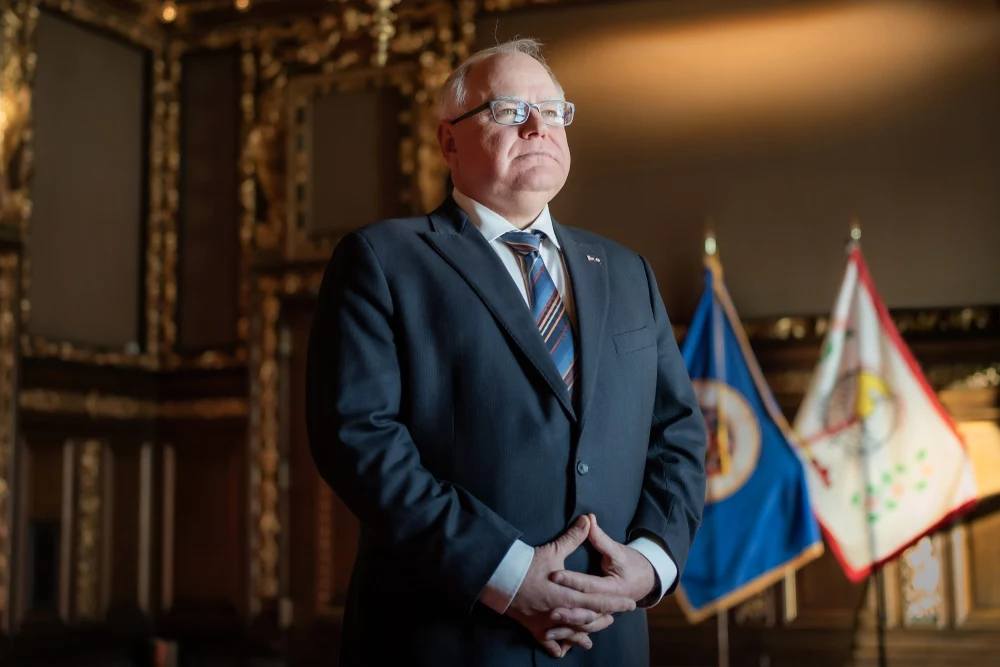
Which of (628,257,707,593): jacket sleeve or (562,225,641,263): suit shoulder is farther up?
(562,225,641,263): suit shoulder

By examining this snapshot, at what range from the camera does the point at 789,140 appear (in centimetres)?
418

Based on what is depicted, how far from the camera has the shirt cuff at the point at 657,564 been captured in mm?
1382

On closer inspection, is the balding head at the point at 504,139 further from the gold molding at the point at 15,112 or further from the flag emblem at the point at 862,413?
the gold molding at the point at 15,112

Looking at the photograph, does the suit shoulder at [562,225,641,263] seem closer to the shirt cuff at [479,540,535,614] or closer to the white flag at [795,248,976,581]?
the shirt cuff at [479,540,535,614]

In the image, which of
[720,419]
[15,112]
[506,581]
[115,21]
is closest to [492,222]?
[506,581]

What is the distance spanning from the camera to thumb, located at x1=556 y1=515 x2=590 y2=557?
4.28 ft

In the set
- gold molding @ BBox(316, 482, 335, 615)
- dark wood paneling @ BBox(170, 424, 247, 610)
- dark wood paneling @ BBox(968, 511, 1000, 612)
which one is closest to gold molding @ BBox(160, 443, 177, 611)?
dark wood paneling @ BBox(170, 424, 247, 610)

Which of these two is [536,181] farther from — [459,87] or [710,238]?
[710,238]

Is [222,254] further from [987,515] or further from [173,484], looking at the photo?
[987,515]

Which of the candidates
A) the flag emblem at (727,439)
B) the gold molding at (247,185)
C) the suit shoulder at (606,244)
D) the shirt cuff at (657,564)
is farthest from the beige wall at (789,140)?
the shirt cuff at (657,564)

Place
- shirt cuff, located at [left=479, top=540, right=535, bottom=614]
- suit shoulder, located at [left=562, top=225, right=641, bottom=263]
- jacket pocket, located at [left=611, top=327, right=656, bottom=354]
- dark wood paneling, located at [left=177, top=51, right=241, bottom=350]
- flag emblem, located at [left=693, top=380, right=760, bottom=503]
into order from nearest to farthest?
shirt cuff, located at [left=479, top=540, right=535, bottom=614], jacket pocket, located at [left=611, top=327, right=656, bottom=354], suit shoulder, located at [left=562, top=225, right=641, bottom=263], flag emblem, located at [left=693, top=380, right=760, bottom=503], dark wood paneling, located at [left=177, top=51, right=241, bottom=350]

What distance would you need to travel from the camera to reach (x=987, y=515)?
381 centimetres

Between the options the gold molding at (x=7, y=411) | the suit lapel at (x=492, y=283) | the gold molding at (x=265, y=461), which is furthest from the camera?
the gold molding at (x=265, y=461)

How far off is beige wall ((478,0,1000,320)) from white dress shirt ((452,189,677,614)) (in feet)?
9.02
